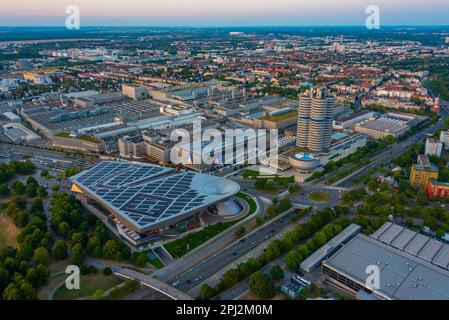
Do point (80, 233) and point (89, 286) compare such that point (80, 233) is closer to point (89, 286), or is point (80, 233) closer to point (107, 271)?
point (107, 271)

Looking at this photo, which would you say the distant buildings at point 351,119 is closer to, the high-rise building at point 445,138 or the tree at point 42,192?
the high-rise building at point 445,138

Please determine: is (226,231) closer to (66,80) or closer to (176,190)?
(176,190)

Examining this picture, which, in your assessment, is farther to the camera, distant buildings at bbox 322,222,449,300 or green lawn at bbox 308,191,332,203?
green lawn at bbox 308,191,332,203

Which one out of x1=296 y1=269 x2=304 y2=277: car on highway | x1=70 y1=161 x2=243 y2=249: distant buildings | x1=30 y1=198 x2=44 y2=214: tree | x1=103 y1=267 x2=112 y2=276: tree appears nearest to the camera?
x1=103 y1=267 x2=112 y2=276: tree

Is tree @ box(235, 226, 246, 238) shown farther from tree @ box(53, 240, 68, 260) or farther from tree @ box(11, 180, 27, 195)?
tree @ box(11, 180, 27, 195)

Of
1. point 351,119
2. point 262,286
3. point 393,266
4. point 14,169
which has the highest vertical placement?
point 351,119

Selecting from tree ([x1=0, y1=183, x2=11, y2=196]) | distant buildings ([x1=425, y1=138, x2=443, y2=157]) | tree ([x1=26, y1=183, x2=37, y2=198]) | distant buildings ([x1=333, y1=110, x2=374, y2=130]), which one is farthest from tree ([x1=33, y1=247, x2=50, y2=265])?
distant buildings ([x1=333, y1=110, x2=374, y2=130])

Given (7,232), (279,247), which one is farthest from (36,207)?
(279,247)

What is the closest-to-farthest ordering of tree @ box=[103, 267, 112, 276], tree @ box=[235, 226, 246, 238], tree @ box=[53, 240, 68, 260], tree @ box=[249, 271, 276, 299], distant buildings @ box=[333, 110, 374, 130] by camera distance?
tree @ box=[249, 271, 276, 299] → tree @ box=[103, 267, 112, 276] → tree @ box=[53, 240, 68, 260] → tree @ box=[235, 226, 246, 238] → distant buildings @ box=[333, 110, 374, 130]
